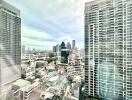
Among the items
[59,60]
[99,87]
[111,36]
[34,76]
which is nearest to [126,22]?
[111,36]

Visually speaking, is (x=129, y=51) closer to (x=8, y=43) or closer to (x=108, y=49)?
(x=108, y=49)

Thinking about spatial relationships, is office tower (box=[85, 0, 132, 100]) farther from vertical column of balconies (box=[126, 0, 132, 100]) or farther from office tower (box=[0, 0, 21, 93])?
office tower (box=[0, 0, 21, 93])

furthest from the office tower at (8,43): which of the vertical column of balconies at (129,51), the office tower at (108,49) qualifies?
the vertical column of balconies at (129,51)

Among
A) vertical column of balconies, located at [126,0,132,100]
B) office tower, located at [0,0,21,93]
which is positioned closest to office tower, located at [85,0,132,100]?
vertical column of balconies, located at [126,0,132,100]

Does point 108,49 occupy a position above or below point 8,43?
below

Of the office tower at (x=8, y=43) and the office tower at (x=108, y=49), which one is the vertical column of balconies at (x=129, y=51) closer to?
the office tower at (x=108, y=49)

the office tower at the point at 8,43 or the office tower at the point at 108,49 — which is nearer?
the office tower at the point at 108,49

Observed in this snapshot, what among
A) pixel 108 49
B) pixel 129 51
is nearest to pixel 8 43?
pixel 108 49
